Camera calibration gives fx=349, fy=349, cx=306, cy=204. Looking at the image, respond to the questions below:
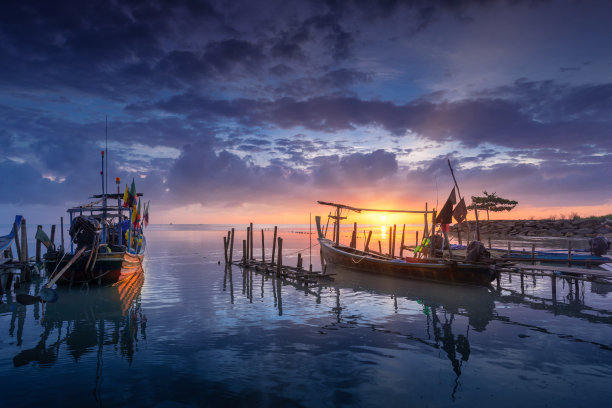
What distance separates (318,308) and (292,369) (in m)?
6.10

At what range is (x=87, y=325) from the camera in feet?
37.7

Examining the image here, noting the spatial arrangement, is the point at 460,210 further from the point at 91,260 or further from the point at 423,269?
the point at 91,260

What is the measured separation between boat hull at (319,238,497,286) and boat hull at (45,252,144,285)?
14115 millimetres

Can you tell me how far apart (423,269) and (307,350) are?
1249 centimetres

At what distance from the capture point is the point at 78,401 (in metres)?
6.56

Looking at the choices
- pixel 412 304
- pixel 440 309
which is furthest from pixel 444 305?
pixel 412 304

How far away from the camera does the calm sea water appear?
6855mm

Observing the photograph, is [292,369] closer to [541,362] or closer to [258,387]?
[258,387]

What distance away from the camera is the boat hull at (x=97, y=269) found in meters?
17.3

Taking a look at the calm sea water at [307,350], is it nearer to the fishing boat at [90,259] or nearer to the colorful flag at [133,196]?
the fishing boat at [90,259]

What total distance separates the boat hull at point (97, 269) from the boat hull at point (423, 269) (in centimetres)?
1412

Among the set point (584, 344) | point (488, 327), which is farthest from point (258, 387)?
point (584, 344)

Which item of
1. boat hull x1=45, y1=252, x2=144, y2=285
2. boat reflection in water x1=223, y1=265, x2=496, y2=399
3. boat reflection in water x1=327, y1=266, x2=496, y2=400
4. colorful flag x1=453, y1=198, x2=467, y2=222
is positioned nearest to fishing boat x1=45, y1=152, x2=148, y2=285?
boat hull x1=45, y1=252, x2=144, y2=285

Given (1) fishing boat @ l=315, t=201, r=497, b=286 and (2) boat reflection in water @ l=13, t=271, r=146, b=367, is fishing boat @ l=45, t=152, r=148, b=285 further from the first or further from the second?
(1) fishing boat @ l=315, t=201, r=497, b=286
